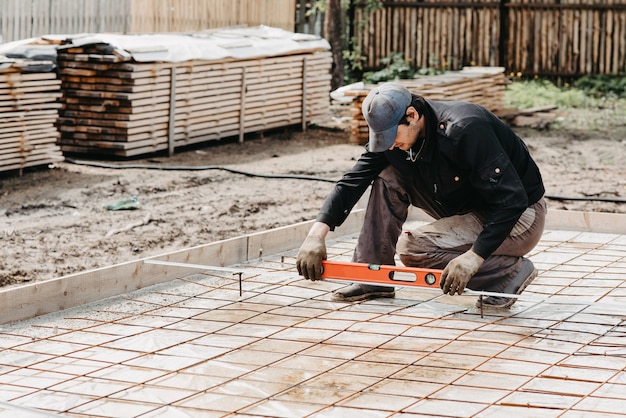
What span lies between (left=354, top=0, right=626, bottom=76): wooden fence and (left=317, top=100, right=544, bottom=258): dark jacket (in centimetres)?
1072

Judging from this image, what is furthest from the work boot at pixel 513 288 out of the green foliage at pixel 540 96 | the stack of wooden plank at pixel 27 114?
the green foliage at pixel 540 96

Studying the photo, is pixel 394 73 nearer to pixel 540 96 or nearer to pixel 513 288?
pixel 540 96

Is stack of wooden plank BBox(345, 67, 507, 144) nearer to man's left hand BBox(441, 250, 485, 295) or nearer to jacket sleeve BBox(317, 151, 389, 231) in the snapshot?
jacket sleeve BBox(317, 151, 389, 231)

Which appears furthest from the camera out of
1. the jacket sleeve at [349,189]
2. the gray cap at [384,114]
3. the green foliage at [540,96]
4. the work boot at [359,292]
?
the green foliage at [540,96]

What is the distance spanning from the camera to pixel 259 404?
153 inches

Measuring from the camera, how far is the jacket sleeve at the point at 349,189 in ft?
16.7

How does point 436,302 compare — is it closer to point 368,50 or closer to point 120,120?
point 120,120

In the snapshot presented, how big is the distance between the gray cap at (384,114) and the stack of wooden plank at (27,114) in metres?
4.77

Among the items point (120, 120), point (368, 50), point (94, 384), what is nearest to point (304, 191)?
point (120, 120)

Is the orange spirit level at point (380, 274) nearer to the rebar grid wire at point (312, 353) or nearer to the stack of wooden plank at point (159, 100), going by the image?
the rebar grid wire at point (312, 353)

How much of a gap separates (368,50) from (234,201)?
26.4 feet

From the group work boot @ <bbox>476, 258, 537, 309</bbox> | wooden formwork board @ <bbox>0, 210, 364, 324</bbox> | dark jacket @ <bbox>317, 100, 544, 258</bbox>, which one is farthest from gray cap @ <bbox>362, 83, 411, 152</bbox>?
wooden formwork board @ <bbox>0, 210, 364, 324</bbox>

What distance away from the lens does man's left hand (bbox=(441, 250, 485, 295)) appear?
463cm

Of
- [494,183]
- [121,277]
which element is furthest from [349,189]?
[121,277]
